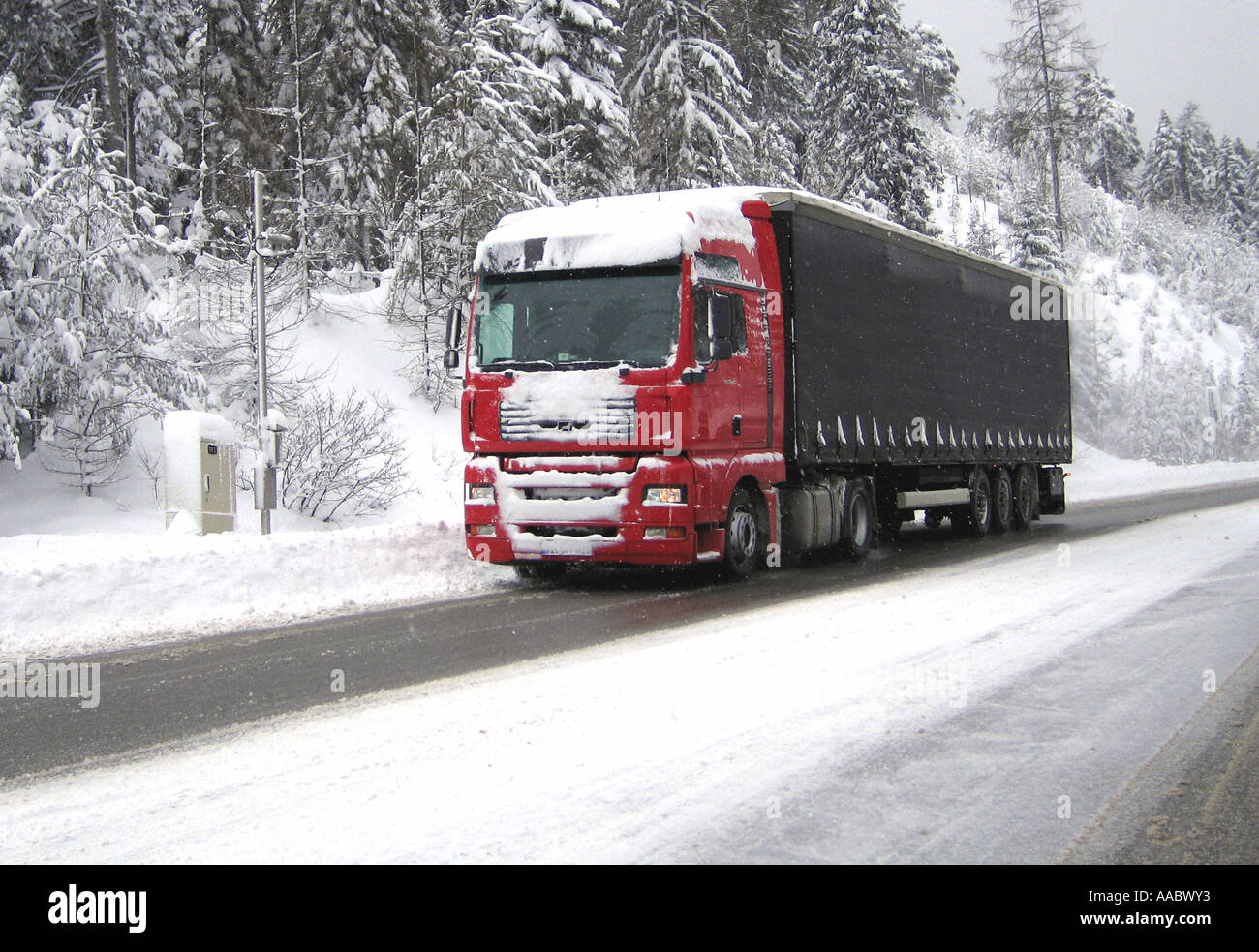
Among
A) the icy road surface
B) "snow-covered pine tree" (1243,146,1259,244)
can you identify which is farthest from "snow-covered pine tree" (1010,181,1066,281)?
"snow-covered pine tree" (1243,146,1259,244)

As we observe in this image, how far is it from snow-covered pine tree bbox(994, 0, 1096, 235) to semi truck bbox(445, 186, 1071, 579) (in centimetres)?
3294

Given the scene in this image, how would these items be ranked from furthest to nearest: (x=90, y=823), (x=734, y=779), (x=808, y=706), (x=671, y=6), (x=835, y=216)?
(x=671, y=6) → (x=835, y=216) → (x=808, y=706) → (x=734, y=779) → (x=90, y=823)

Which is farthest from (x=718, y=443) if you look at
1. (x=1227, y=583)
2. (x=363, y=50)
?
(x=363, y=50)

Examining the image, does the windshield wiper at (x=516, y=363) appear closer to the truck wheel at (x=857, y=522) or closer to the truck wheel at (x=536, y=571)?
the truck wheel at (x=536, y=571)

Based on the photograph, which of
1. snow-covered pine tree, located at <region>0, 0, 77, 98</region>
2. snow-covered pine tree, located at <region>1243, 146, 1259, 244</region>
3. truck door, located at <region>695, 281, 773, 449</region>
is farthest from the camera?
snow-covered pine tree, located at <region>1243, 146, 1259, 244</region>

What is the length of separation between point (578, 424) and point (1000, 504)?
1093 cm

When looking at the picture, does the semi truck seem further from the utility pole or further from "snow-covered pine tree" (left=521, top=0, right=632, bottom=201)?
"snow-covered pine tree" (left=521, top=0, right=632, bottom=201)

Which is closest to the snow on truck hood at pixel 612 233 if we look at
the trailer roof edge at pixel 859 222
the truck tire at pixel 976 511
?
the trailer roof edge at pixel 859 222

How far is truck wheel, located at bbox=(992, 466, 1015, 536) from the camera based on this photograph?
20.3 m

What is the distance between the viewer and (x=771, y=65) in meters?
40.2

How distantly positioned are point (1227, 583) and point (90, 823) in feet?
35.0

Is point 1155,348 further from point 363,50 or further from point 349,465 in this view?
point 349,465

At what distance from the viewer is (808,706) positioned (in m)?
6.41
